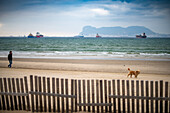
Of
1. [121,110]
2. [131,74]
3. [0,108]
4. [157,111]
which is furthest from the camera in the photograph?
[131,74]

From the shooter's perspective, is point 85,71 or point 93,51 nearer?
point 85,71

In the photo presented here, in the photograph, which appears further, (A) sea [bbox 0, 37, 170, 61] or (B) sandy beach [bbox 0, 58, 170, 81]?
(A) sea [bbox 0, 37, 170, 61]

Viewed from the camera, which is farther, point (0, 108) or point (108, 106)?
point (0, 108)

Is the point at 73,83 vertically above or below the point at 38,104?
above

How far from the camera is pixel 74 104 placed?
6.88 meters

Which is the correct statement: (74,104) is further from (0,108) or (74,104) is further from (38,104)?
(0,108)

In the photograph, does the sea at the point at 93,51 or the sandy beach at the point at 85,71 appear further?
the sea at the point at 93,51

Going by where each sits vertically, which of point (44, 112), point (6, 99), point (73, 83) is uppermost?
point (73, 83)

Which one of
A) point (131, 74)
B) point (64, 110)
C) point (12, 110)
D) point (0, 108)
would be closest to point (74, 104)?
point (64, 110)

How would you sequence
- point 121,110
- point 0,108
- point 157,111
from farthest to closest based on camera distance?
1. point 0,108
2. point 121,110
3. point 157,111

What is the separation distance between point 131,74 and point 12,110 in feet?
30.8

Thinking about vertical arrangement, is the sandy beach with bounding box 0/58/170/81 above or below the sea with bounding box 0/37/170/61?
below

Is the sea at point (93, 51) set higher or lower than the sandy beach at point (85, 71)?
higher

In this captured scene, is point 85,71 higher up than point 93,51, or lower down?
lower down
